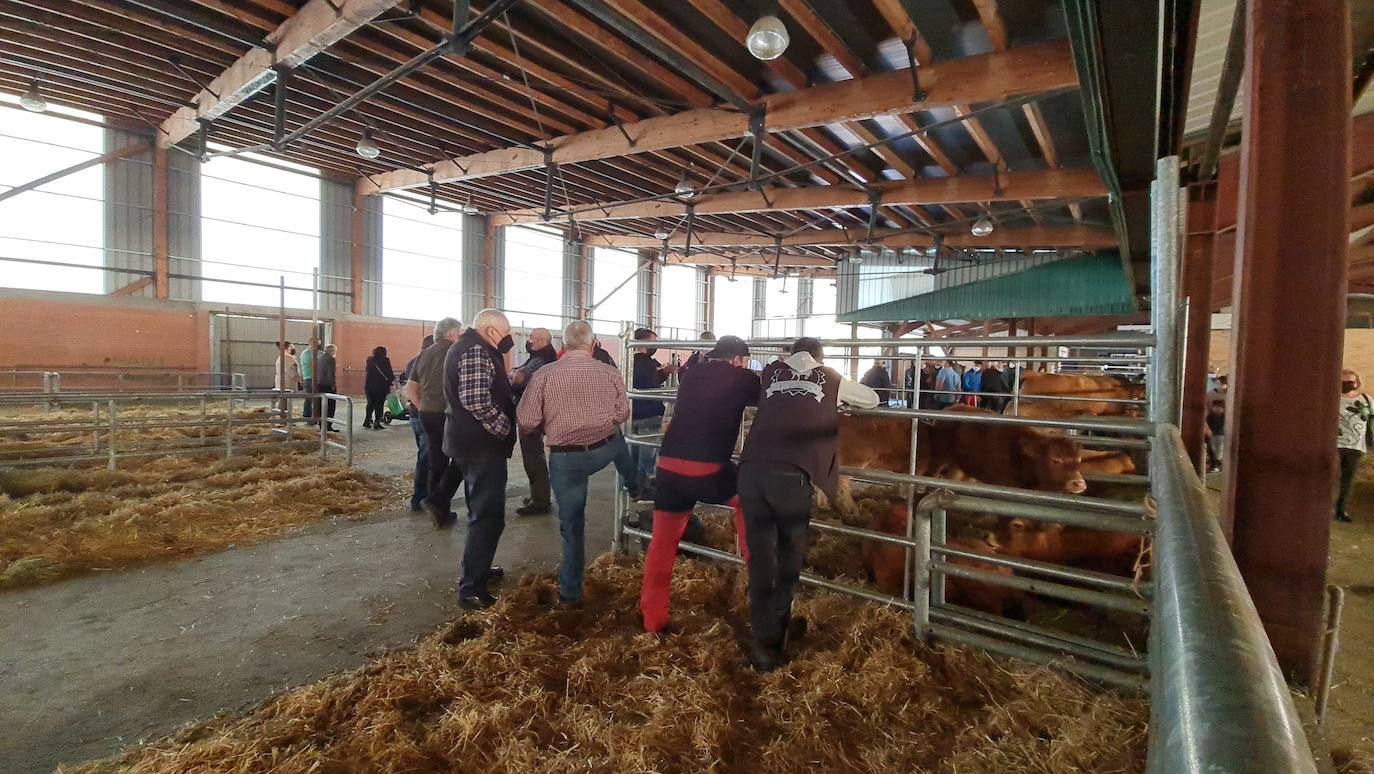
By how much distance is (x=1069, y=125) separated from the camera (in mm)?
7414

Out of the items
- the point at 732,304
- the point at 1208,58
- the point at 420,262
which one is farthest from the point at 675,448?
the point at 732,304

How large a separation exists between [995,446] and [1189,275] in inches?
109

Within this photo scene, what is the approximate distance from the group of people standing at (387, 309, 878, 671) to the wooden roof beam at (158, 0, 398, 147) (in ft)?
17.5

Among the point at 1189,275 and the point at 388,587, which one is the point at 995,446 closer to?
the point at 1189,275

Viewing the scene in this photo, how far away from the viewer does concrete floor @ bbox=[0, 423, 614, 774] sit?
261 cm

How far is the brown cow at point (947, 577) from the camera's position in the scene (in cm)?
354

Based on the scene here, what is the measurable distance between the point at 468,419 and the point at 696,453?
1464mm

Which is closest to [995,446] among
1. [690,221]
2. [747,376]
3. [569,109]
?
[747,376]

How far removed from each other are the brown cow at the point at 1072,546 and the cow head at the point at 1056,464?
0.32 m

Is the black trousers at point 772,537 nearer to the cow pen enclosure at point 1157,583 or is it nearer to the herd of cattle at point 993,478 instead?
the cow pen enclosure at point 1157,583

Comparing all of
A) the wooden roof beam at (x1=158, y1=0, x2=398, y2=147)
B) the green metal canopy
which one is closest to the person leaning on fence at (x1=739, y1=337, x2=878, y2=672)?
the wooden roof beam at (x1=158, y1=0, x2=398, y2=147)

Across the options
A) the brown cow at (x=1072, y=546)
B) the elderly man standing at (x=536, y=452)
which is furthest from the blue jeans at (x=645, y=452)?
the brown cow at (x=1072, y=546)

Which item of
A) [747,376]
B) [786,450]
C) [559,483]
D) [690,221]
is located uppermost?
[690,221]

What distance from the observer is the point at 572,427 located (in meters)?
3.64
